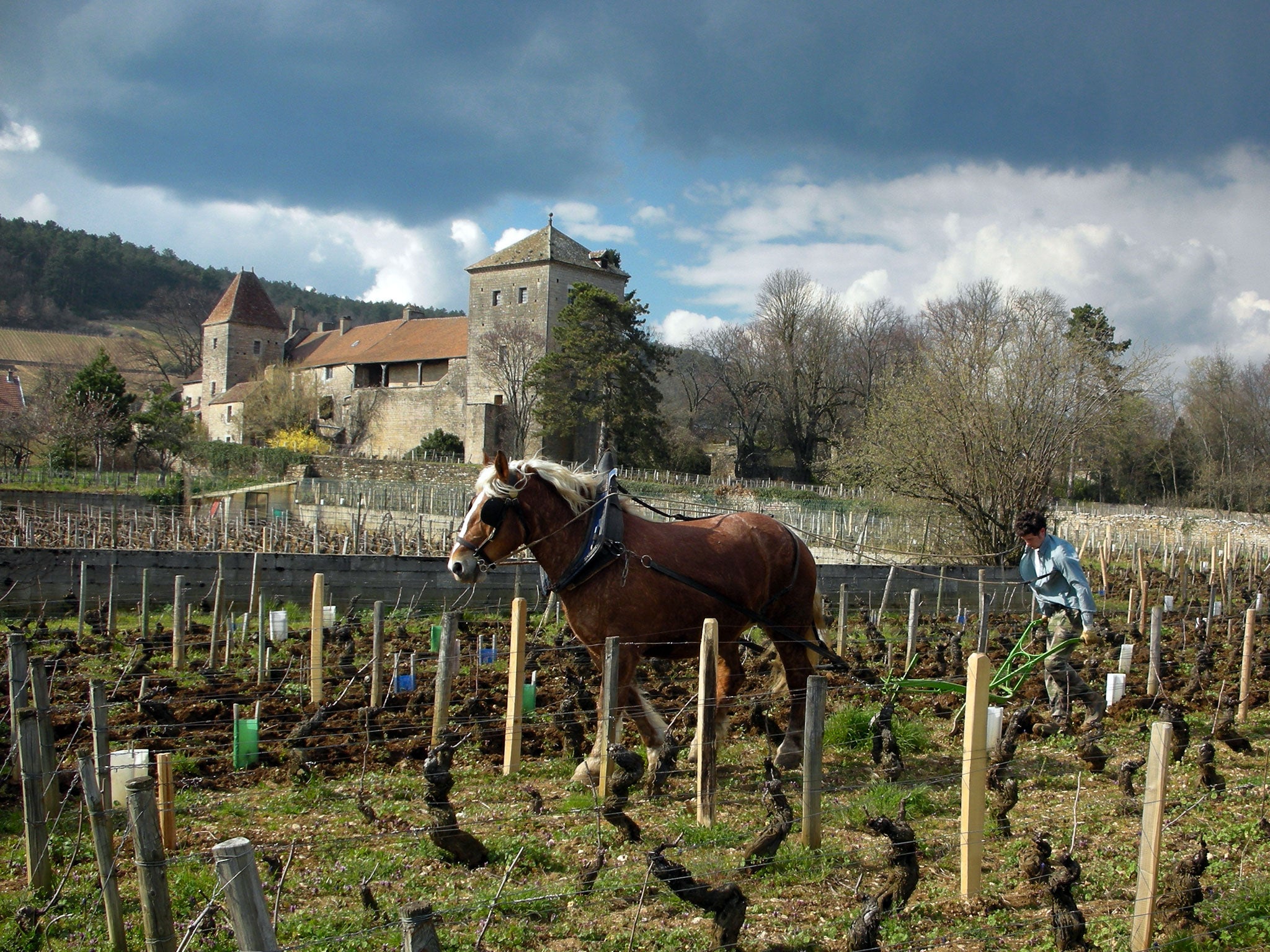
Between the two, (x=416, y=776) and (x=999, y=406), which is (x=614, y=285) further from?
(x=416, y=776)

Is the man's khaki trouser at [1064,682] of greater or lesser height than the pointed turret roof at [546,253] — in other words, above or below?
below

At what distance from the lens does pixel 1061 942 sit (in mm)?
3766

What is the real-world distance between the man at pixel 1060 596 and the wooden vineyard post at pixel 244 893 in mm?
5723

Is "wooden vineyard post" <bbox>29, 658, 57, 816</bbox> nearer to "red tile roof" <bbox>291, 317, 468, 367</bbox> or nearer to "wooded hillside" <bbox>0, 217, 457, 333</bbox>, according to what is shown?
"red tile roof" <bbox>291, 317, 468, 367</bbox>

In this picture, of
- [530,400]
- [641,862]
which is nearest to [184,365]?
[530,400]

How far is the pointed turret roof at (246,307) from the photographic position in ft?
234

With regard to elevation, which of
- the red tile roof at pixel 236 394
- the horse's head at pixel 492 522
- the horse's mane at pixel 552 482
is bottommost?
the horse's head at pixel 492 522

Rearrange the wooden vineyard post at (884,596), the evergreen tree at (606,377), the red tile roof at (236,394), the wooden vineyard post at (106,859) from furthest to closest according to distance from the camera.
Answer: the red tile roof at (236,394) → the evergreen tree at (606,377) → the wooden vineyard post at (884,596) → the wooden vineyard post at (106,859)

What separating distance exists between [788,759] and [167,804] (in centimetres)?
376

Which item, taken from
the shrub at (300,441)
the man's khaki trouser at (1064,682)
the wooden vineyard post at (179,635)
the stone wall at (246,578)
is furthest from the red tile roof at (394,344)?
the man's khaki trouser at (1064,682)

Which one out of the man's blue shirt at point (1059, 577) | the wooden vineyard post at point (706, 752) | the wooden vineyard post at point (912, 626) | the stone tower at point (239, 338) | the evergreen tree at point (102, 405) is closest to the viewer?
the wooden vineyard post at point (706, 752)

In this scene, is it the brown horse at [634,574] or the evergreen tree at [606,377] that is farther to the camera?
the evergreen tree at [606,377]

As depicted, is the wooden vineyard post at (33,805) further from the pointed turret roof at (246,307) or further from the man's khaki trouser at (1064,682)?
the pointed turret roof at (246,307)

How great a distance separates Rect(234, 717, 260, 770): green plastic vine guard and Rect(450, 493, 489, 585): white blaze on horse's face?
1.93 meters
